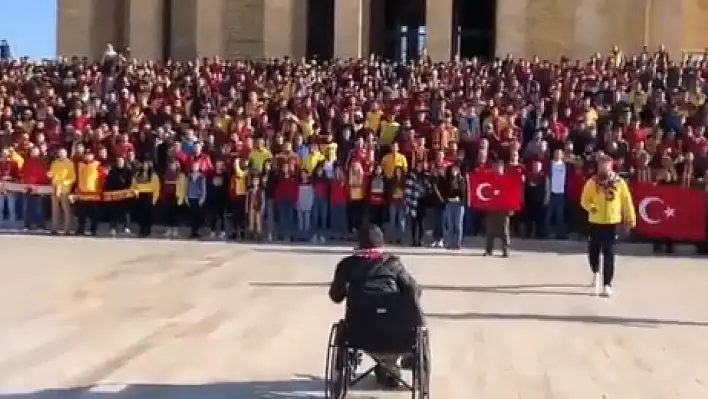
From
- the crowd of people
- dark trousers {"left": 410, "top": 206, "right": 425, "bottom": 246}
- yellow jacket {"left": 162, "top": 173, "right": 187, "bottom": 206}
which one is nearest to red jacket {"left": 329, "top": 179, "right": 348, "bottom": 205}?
the crowd of people

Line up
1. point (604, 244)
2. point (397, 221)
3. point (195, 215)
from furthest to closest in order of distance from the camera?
point (195, 215)
point (397, 221)
point (604, 244)

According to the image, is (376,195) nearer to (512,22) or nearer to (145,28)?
(512,22)

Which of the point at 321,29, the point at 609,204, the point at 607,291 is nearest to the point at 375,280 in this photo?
the point at 609,204

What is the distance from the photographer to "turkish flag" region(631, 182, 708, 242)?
23625mm

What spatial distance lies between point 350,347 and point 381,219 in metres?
15.5

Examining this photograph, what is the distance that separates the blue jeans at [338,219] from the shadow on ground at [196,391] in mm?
13843

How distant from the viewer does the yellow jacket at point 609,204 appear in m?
16.0

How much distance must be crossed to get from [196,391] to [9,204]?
17.5 metres

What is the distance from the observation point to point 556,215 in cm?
2472

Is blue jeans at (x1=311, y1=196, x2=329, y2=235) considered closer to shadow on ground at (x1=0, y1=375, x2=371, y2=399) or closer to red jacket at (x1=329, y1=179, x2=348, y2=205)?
red jacket at (x1=329, y1=179, x2=348, y2=205)

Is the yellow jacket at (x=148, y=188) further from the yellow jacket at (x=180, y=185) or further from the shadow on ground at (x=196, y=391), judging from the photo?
the shadow on ground at (x=196, y=391)

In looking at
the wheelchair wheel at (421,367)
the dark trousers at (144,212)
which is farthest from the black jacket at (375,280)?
the dark trousers at (144,212)

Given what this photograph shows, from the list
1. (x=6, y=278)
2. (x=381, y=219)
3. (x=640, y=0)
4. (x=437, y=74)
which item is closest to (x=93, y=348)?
(x=6, y=278)

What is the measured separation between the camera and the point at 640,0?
147 ft
